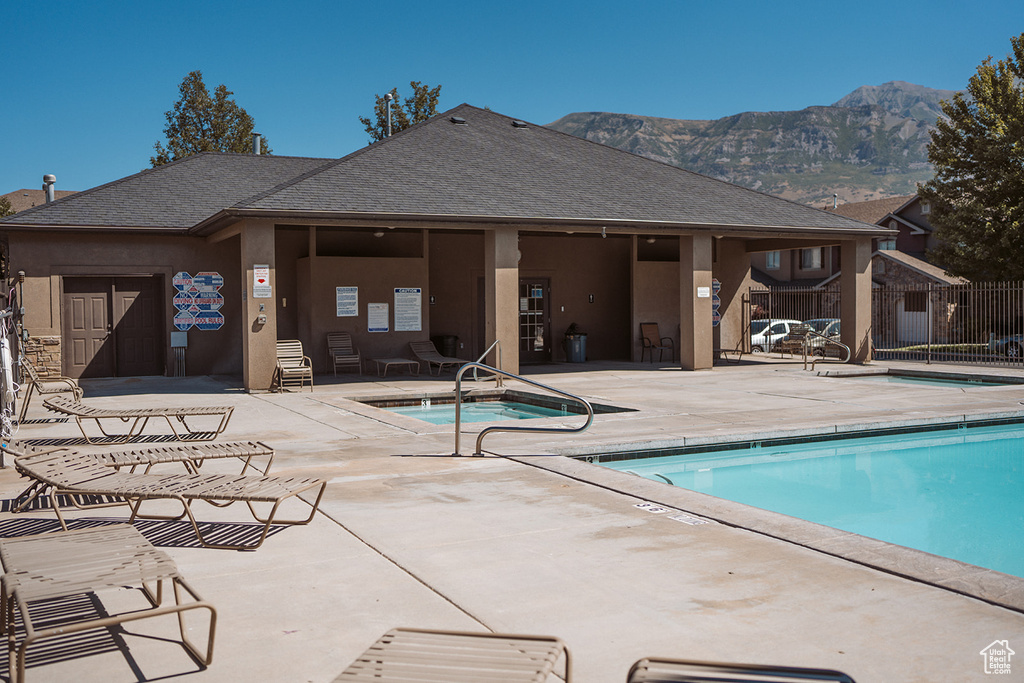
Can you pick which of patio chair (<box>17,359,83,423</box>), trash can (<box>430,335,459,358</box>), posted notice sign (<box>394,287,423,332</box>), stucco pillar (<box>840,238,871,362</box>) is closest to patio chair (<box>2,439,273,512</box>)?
patio chair (<box>17,359,83,423</box>)

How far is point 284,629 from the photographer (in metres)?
3.89

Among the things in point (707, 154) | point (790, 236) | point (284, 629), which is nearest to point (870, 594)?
point (284, 629)

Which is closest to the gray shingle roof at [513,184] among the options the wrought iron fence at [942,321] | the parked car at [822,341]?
the parked car at [822,341]

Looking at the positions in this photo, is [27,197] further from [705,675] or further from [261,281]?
[705,675]

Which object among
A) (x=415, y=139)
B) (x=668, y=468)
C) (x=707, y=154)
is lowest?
(x=668, y=468)

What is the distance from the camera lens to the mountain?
A: 16688 centimetres

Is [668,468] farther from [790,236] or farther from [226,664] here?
[790,236]

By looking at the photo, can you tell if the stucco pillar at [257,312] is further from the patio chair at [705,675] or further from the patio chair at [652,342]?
the patio chair at [705,675]

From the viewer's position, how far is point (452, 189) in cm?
1725

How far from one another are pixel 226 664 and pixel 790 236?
713 inches

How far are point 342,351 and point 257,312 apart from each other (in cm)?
359

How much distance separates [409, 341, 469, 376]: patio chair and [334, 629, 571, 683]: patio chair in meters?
15.3

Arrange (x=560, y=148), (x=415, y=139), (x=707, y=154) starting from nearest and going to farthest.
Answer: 1. (x=415, y=139)
2. (x=560, y=148)
3. (x=707, y=154)

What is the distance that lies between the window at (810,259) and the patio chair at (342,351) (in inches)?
1087
